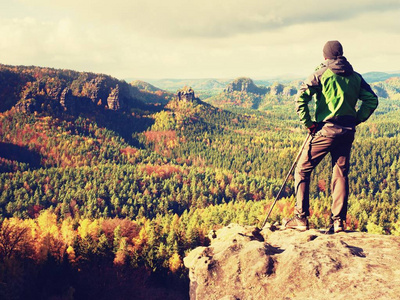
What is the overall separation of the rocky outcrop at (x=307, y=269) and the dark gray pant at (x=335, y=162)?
161cm

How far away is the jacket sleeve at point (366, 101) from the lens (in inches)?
Result: 440

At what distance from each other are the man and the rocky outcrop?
1.90 metres

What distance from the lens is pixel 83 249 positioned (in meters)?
52.2

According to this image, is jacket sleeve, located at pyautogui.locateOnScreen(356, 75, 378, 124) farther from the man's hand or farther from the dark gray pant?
the man's hand

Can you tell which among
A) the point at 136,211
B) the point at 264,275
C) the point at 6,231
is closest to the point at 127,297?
the point at 6,231

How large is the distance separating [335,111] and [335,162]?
2408mm

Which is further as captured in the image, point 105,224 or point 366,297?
point 105,224

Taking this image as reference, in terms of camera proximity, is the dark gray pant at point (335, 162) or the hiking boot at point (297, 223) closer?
the dark gray pant at point (335, 162)

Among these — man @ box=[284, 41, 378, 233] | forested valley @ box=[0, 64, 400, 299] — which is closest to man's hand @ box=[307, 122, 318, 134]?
man @ box=[284, 41, 378, 233]

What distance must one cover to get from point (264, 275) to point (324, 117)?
6591 mm

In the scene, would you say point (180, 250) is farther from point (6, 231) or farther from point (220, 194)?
point (220, 194)

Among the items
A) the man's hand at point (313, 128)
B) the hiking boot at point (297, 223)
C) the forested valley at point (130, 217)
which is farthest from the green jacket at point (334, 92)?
the forested valley at point (130, 217)

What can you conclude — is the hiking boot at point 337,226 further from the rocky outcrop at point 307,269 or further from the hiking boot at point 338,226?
the rocky outcrop at point 307,269

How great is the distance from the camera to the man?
34.9 ft
